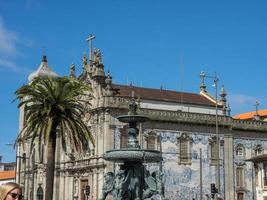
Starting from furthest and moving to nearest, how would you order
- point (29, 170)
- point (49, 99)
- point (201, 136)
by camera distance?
point (29, 170)
point (201, 136)
point (49, 99)

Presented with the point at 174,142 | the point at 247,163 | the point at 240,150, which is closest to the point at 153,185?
the point at 174,142

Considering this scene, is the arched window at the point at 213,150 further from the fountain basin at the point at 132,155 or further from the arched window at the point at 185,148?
the fountain basin at the point at 132,155

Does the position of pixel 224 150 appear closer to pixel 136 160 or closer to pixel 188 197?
pixel 188 197

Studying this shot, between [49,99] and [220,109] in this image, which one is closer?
[49,99]

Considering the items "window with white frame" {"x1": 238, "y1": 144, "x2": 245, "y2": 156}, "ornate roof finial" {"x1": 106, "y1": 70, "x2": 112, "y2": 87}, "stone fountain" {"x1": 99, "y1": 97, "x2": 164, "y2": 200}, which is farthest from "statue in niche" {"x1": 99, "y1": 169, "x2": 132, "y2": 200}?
"window with white frame" {"x1": 238, "y1": 144, "x2": 245, "y2": 156}

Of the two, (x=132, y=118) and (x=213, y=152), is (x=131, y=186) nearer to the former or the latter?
(x=132, y=118)

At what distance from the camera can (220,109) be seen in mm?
57125

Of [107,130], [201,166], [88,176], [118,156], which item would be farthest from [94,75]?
[118,156]

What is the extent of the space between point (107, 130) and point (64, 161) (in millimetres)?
9905

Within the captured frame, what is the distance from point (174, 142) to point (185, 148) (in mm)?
1505

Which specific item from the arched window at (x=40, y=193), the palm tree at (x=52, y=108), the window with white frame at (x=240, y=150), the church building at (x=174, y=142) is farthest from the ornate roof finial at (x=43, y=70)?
the palm tree at (x=52, y=108)

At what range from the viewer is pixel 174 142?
52.0 m

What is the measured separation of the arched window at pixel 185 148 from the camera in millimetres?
52219

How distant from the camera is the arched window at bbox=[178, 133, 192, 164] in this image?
171 feet
